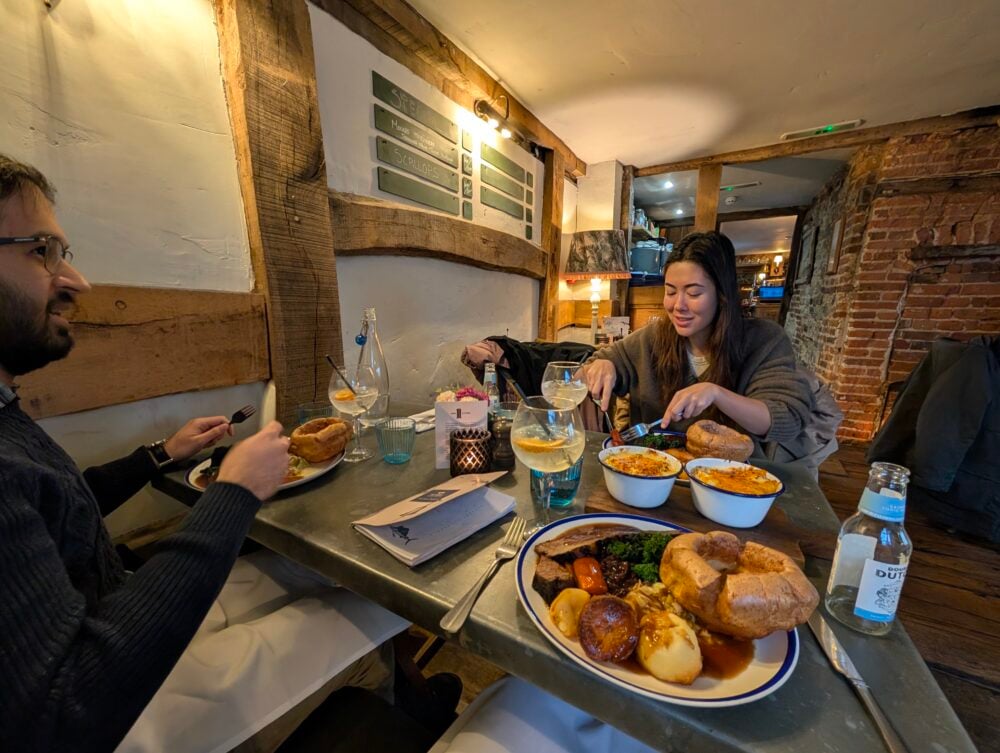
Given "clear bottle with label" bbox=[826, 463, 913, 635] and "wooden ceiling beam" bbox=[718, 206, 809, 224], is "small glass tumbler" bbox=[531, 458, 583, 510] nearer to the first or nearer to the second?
"clear bottle with label" bbox=[826, 463, 913, 635]

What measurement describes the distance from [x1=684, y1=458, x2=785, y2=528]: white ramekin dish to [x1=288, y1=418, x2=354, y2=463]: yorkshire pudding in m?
0.78

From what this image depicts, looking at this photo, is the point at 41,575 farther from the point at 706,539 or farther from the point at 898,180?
the point at 898,180

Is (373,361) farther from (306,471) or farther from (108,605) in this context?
(108,605)

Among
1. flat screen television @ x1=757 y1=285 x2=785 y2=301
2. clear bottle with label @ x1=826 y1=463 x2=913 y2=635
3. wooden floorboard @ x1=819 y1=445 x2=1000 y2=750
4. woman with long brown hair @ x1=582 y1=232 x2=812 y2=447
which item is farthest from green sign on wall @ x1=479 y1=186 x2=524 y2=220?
flat screen television @ x1=757 y1=285 x2=785 y2=301

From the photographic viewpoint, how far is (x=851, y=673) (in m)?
0.44

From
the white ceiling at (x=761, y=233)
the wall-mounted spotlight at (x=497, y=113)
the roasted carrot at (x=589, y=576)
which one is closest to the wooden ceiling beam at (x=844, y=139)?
the wall-mounted spotlight at (x=497, y=113)

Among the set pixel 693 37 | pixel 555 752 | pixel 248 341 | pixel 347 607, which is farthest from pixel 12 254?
pixel 693 37

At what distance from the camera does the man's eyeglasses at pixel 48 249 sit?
0.63 metres

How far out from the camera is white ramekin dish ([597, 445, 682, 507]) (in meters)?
0.74

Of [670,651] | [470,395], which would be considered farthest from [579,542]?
[470,395]

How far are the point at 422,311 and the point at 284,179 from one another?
0.86 m

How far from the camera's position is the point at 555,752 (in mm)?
543

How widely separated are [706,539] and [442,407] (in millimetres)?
597

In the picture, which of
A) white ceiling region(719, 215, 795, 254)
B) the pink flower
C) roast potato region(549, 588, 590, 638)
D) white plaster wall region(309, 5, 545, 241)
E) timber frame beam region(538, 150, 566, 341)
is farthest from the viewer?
white ceiling region(719, 215, 795, 254)
